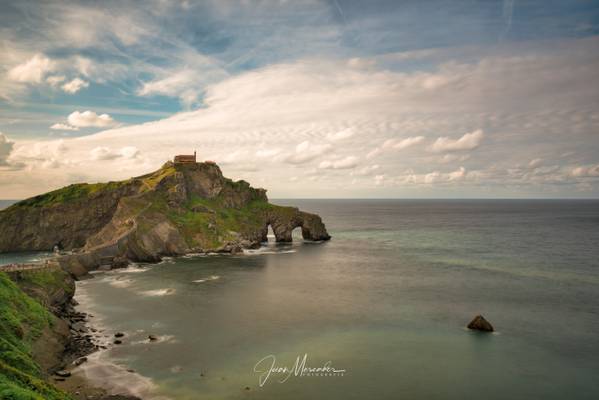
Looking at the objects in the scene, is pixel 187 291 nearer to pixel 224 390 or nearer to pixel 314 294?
pixel 314 294

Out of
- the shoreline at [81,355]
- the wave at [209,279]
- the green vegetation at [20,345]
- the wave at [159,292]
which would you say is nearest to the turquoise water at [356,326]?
the wave at [159,292]

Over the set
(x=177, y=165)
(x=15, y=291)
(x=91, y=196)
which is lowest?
(x=15, y=291)

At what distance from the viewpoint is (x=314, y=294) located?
7475cm

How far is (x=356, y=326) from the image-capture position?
5656cm

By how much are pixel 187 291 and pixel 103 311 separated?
650 inches

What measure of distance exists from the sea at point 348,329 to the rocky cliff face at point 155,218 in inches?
547

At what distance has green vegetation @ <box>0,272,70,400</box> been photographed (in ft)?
83.6

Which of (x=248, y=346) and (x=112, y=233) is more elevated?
(x=112, y=233)

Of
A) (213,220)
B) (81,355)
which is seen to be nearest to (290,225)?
(213,220)

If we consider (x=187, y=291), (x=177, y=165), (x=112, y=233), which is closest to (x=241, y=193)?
(x=177, y=165)

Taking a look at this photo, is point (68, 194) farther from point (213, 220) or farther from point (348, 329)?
point (348, 329)

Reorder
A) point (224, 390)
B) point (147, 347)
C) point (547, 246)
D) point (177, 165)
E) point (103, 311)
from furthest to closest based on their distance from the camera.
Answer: point (177, 165), point (547, 246), point (103, 311), point (147, 347), point (224, 390)

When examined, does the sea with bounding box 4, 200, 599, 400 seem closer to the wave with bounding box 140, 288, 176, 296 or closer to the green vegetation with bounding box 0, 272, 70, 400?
the wave with bounding box 140, 288, 176, 296

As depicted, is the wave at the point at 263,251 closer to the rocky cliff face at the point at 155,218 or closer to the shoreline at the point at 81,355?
the rocky cliff face at the point at 155,218
